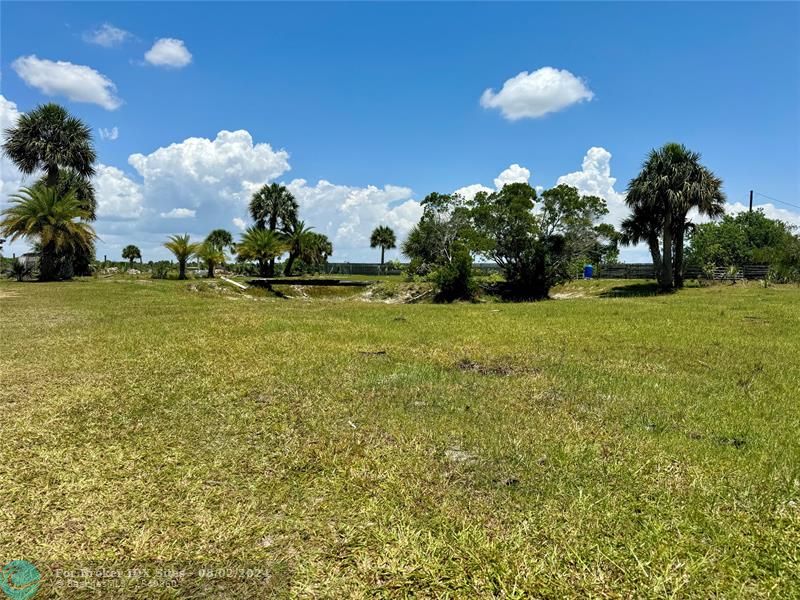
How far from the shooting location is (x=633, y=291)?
995 inches

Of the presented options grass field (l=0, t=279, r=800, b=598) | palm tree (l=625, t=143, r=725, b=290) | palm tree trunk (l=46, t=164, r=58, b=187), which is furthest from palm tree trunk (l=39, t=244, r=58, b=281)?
palm tree (l=625, t=143, r=725, b=290)

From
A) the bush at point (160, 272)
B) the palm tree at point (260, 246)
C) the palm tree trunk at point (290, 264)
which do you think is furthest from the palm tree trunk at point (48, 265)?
the palm tree trunk at point (290, 264)

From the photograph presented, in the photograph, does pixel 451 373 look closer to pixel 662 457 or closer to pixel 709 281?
pixel 662 457

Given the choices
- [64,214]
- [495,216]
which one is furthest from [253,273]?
[495,216]

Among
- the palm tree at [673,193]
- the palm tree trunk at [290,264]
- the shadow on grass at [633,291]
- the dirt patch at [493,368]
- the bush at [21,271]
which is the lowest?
the dirt patch at [493,368]


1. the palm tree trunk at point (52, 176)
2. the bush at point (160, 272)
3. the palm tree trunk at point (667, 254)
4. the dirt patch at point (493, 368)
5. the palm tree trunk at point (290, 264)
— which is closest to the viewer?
the dirt patch at point (493, 368)

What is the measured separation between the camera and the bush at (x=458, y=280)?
68.1 ft

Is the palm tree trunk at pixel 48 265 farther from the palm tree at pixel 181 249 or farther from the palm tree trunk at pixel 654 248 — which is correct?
the palm tree trunk at pixel 654 248

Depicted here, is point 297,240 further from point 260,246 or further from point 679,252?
point 679,252

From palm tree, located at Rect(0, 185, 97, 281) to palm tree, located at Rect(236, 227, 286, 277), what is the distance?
13.7 meters

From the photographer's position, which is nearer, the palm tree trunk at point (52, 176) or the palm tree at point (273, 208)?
the palm tree trunk at point (52, 176)

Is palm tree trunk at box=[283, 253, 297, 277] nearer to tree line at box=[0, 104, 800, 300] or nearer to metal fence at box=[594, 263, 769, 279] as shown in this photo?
tree line at box=[0, 104, 800, 300]

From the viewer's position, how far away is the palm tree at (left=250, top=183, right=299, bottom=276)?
46.3 metres

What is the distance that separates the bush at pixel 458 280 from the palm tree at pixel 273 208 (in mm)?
29133
